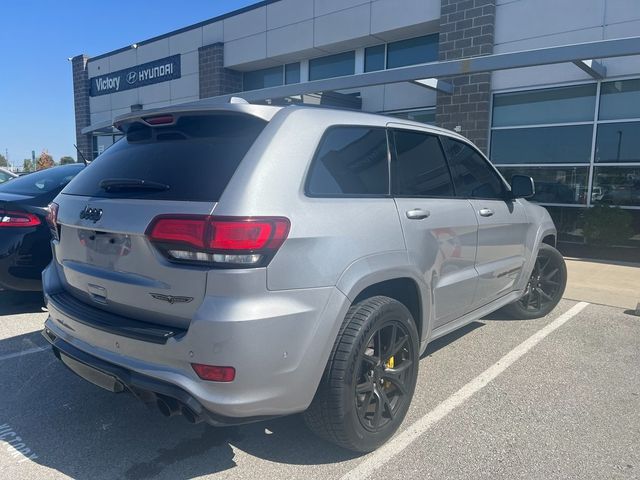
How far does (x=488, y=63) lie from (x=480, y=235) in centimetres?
551

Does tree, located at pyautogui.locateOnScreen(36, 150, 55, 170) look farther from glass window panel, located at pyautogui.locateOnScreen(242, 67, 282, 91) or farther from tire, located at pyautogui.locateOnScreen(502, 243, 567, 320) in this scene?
tire, located at pyautogui.locateOnScreen(502, 243, 567, 320)

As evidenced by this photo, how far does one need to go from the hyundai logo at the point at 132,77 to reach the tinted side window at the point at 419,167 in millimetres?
18376

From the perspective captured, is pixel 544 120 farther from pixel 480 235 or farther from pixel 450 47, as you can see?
pixel 480 235

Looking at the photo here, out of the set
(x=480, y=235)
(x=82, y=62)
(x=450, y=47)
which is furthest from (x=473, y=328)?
(x=82, y=62)

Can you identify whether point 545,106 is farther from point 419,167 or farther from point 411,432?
point 411,432

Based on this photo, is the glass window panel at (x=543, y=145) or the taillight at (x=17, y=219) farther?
the glass window panel at (x=543, y=145)

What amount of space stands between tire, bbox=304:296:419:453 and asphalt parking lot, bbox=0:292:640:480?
6.9 inches

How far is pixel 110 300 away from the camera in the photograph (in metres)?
2.57

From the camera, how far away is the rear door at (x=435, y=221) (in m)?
3.07

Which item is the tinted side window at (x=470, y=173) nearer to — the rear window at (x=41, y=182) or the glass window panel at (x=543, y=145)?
the rear window at (x=41, y=182)

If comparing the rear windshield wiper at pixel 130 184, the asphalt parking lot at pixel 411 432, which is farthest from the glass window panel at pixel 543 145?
the rear windshield wiper at pixel 130 184

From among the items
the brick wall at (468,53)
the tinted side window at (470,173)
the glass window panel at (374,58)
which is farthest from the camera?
the glass window panel at (374,58)

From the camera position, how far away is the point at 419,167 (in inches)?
132

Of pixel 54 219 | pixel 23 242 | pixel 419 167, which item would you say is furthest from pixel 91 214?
pixel 23 242
